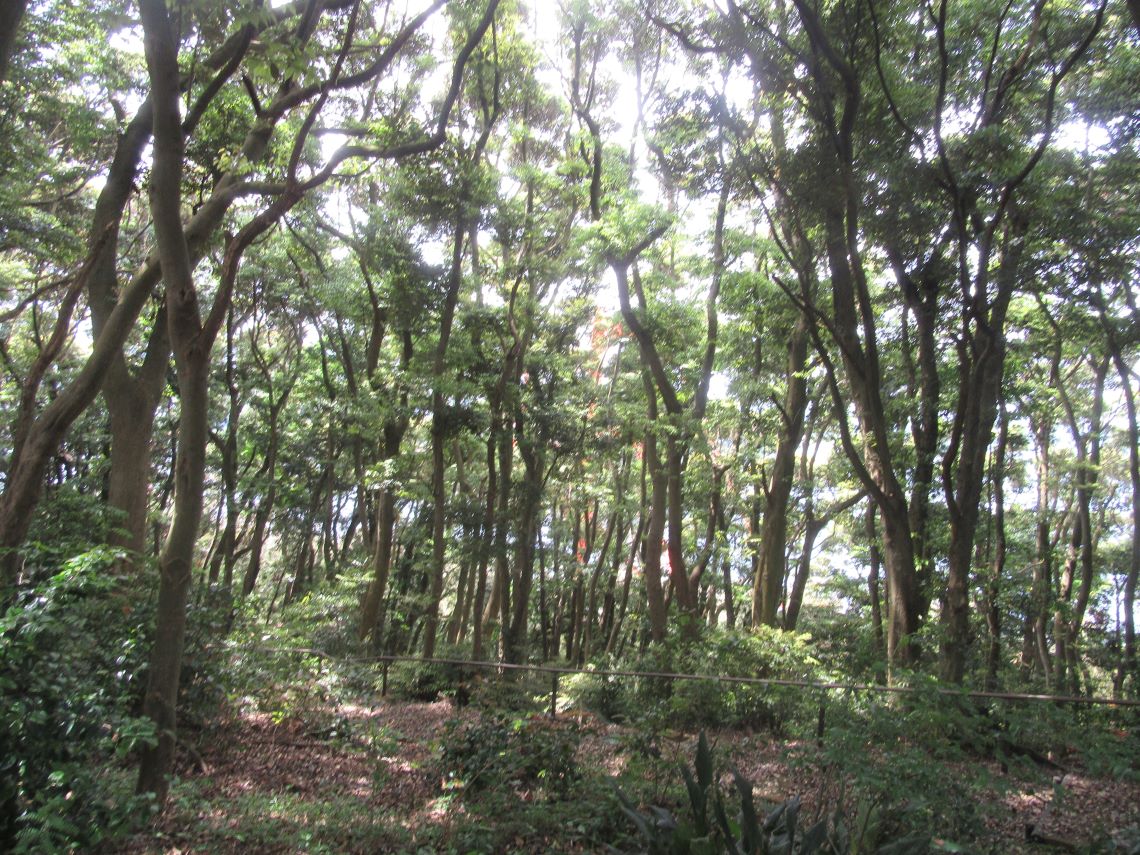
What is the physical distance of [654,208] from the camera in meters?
12.8

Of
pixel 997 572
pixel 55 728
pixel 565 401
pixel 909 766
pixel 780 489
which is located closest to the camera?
pixel 55 728

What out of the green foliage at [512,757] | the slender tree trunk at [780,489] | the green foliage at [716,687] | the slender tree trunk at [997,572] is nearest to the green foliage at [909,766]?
the green foliage at [716,687]

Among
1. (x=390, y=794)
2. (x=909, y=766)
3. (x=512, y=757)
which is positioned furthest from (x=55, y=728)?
(x=909, y=766)

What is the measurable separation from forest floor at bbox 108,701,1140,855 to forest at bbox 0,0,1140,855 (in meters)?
0.05

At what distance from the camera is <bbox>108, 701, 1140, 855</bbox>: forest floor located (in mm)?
4844

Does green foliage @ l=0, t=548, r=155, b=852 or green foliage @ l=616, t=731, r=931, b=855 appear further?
green foliage @ l=616, t=731, r=931, b=855

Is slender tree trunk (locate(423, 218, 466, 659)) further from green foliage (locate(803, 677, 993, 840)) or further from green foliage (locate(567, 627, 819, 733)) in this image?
green foliage (locate(803, 677, 993, 840))

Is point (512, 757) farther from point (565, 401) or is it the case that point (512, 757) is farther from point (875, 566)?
point (875, 566)

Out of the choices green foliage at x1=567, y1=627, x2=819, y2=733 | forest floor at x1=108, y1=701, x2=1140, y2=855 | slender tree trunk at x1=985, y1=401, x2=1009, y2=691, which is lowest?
forest floor at x1=108, y1=701, x2=1140, y2=855

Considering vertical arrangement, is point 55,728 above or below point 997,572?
below

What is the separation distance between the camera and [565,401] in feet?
54.8

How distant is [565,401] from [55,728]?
13352 mm

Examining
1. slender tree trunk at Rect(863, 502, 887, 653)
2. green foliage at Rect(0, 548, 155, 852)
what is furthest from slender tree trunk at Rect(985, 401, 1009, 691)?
green foliage at Rect(0, 548, 155, 852)

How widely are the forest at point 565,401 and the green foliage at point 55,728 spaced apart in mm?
23
